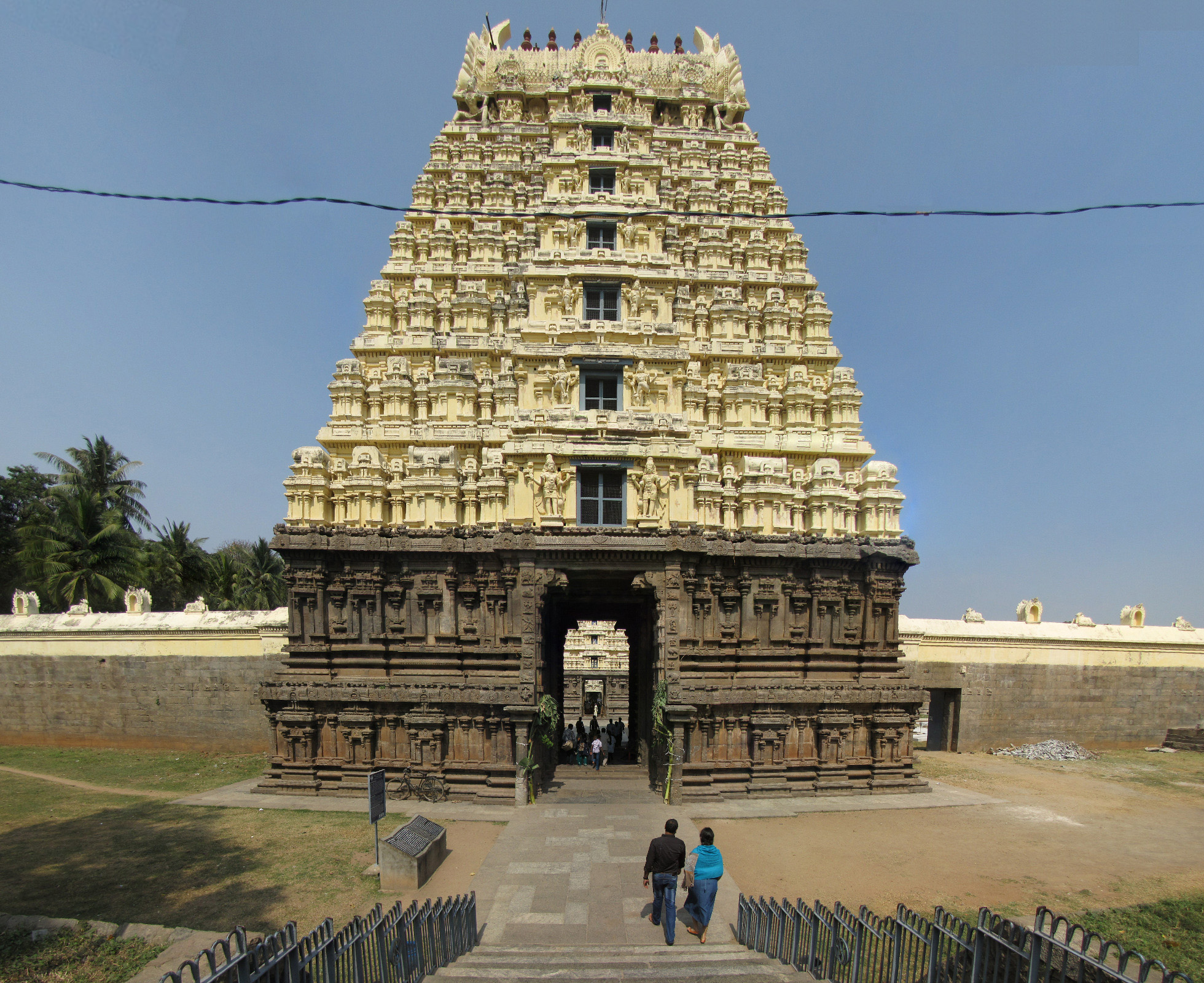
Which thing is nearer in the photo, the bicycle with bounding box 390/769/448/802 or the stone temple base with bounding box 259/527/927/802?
the bicycle with bounding box 390/769/448/802

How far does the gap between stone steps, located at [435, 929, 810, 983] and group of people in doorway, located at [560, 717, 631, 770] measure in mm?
10884

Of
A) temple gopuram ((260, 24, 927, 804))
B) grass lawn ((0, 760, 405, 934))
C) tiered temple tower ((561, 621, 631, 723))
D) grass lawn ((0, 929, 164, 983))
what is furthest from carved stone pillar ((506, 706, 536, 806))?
tiered temple tower ((561, 621, 631, 723))

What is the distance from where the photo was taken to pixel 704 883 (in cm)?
920

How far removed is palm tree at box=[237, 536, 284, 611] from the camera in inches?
1556

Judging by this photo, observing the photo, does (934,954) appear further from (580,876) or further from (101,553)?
→ (101,553)

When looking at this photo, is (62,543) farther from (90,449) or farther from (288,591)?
(288,591)

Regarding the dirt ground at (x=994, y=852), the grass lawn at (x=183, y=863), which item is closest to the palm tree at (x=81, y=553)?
the grass lawn at (x=183, y=863)

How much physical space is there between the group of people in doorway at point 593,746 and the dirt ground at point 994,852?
20.1 feet

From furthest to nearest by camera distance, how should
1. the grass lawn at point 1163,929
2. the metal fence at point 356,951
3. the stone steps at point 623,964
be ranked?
1. the grass lawn at point 1163,929
2. the stone steps at point 623,964
3. the metal fence at point 356,951

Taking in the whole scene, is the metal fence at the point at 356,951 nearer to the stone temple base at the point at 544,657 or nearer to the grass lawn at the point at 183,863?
the grass lawn at the point at 183,863

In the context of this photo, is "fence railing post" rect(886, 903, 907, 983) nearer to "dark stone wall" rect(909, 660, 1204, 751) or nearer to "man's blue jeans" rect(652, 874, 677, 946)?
"man's blue jeans" rect(652, 874, 677, 946)

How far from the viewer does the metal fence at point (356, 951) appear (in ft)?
17.6

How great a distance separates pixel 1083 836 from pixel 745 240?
66.4 ft

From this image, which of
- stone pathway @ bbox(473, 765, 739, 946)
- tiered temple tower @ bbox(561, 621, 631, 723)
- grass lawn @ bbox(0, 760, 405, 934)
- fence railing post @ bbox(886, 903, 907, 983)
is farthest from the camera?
tiered temple tower @ bbox(561, 621, 631, 723)
